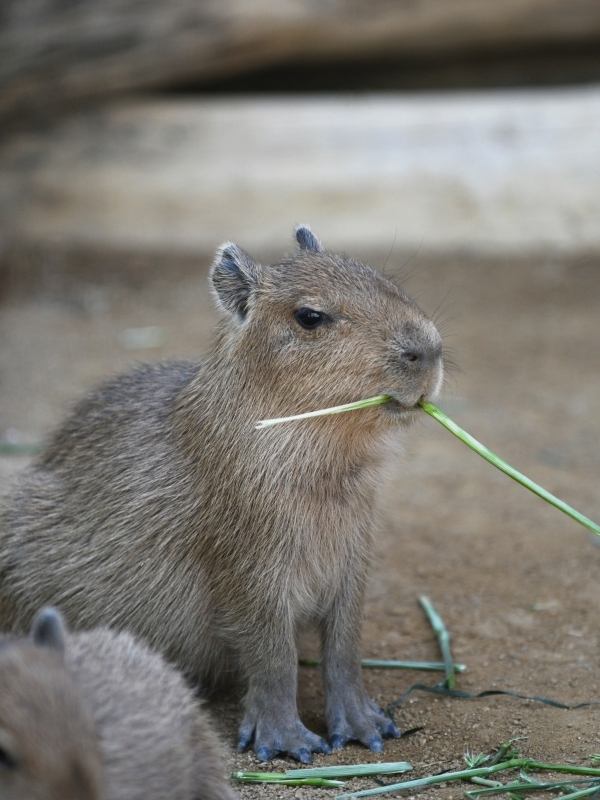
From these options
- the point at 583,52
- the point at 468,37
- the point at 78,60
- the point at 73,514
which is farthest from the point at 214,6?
the point at 73,514

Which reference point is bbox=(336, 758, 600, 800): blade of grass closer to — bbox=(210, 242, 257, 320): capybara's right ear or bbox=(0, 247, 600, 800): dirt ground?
bbox=(0, 247, 600, 800): dirt ground

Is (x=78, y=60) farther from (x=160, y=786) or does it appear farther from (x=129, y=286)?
(x=160, y=786)

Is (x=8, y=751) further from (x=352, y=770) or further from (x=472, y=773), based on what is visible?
(x=472, y=773)

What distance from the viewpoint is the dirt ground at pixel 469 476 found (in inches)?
179

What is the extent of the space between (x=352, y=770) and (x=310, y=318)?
1.76 meters

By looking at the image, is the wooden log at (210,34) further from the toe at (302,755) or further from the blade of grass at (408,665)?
the toe at (302,755)

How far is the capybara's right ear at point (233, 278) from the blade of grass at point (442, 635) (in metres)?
1.83

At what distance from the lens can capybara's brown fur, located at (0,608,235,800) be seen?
277cm

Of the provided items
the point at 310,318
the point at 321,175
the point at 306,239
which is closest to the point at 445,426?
the point at 310,318

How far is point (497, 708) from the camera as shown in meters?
4.50

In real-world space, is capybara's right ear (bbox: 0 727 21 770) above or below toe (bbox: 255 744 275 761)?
above

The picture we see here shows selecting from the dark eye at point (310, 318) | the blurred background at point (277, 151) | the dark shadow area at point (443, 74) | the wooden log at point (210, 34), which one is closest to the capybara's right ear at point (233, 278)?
the dark eye at point (310, 318)

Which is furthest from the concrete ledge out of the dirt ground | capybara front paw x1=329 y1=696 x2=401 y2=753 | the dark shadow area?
capybara front paw x1=329 y1=696 x2=401 y2=753

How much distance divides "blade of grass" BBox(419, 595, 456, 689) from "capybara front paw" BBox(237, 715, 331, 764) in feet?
2.35
